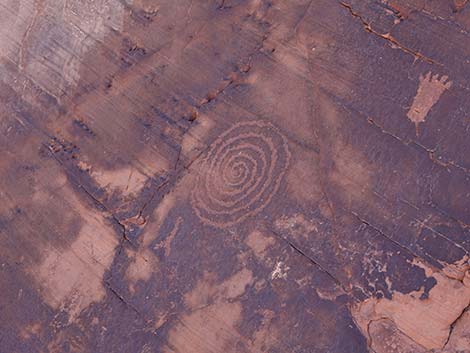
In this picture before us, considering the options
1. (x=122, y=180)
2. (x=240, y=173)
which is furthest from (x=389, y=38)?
(x=122, y=180)

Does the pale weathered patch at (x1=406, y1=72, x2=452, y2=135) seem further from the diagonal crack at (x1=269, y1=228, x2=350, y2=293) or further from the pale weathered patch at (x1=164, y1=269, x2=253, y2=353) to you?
the pale weathered patch at (x1=164, y1=269, x2=253, y2=353)

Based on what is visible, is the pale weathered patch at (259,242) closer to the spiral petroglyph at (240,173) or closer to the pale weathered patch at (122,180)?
the spiral petroglyph at (240,173)

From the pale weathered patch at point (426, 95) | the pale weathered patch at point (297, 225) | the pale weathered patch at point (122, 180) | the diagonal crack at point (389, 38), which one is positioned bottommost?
the pale weathered patch at point (122, 180)

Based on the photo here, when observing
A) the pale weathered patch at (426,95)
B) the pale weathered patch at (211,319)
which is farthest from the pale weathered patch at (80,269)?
the pale weathered patch at (426,95)

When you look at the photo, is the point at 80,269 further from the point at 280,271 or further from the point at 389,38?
the point at 389,38

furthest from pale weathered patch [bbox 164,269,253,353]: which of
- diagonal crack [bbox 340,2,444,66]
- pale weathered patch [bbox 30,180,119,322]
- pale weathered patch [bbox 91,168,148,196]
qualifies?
diagonal crack [bbox 340,2,444,66]

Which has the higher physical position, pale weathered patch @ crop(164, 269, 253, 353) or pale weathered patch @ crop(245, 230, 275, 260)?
pale weathered patch @ crop(245, 230, 275, 260)
